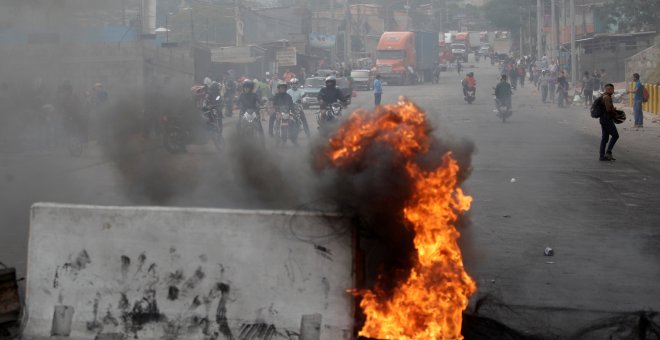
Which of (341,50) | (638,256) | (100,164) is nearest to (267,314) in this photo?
(638,256)

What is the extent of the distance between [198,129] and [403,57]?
141 feet

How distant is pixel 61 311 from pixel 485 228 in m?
6.07

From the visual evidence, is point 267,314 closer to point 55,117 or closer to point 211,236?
point 211,236

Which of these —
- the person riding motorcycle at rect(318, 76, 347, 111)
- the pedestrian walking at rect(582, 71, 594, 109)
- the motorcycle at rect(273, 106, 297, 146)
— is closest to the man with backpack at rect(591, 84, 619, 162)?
the person riding motorcycle at rect(318, 76, 347, 111)

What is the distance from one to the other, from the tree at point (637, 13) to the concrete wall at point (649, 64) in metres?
8.43

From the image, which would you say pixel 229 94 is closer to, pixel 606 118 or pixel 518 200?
pixel 606 118

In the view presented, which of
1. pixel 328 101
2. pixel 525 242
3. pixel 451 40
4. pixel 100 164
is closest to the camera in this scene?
pixel 525 242

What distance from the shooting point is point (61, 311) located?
20.6ft

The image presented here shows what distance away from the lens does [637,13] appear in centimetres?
5366

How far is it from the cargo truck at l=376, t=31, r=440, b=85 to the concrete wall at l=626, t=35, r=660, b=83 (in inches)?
808

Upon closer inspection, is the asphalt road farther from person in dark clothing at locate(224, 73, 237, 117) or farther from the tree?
the tree

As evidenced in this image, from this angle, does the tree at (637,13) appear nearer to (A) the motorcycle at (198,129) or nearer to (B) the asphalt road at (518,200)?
(B) the asphalt road at (518,200)

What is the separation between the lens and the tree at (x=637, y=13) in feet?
171

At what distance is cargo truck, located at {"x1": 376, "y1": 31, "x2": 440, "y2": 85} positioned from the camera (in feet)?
207
